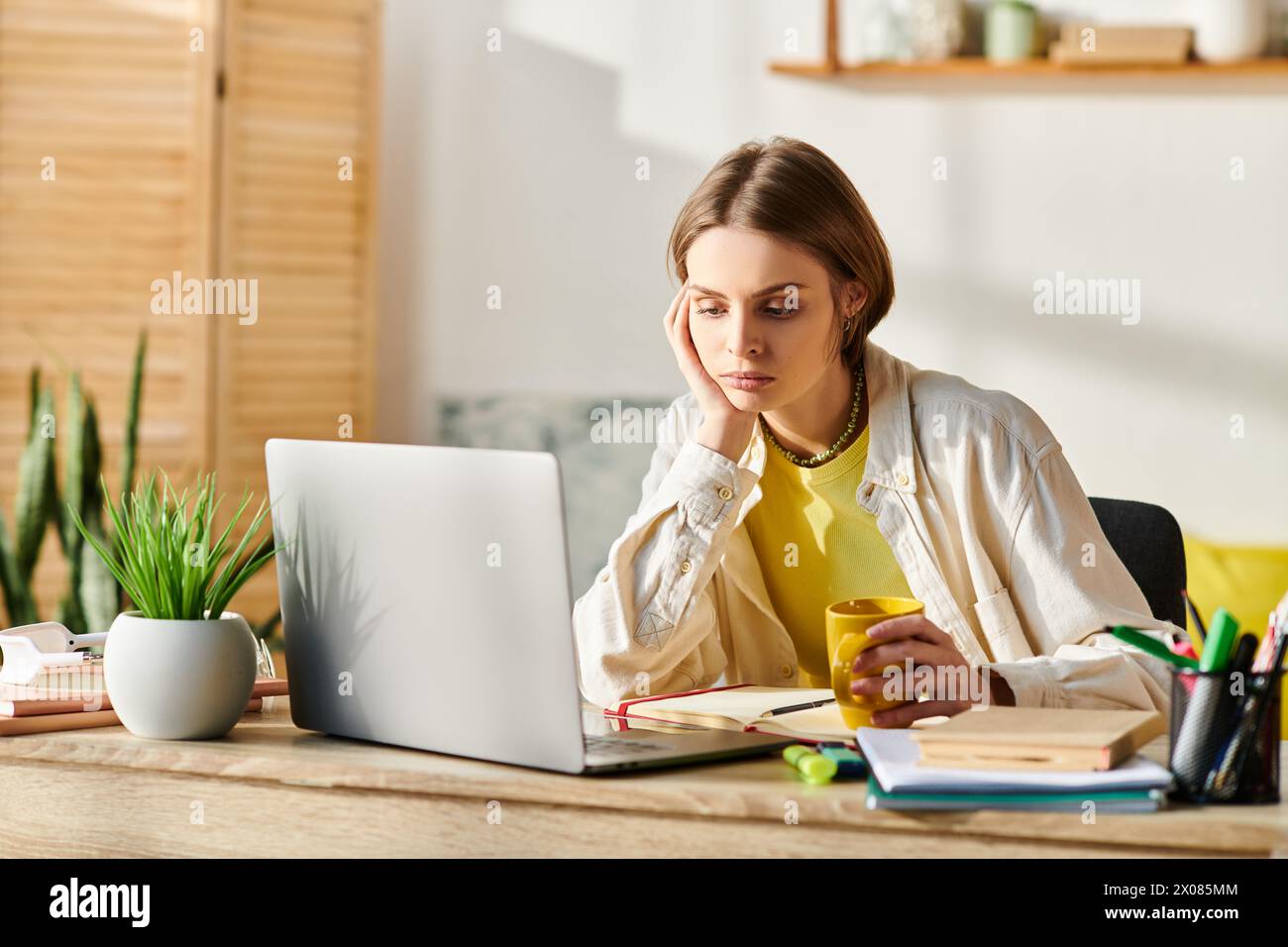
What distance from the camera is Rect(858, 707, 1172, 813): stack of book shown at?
98 centimetres

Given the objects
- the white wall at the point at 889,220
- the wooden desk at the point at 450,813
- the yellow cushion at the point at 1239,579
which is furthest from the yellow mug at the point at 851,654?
the white wall at the point at 889,220

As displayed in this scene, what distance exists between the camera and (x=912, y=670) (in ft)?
4.02

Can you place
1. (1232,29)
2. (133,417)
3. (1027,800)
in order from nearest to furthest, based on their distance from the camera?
(1027,800) → (133,417) → (1232,29)

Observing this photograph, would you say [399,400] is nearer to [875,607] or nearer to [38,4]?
[38,4]

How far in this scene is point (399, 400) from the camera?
11.7 ft

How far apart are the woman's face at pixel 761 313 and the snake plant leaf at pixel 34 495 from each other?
1.76 m

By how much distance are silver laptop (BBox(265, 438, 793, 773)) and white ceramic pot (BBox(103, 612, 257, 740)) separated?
60 millimetres

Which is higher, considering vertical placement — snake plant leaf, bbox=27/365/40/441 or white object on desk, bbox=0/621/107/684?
snake plant leaf, bbox=27/365/40/441

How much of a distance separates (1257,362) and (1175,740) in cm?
236

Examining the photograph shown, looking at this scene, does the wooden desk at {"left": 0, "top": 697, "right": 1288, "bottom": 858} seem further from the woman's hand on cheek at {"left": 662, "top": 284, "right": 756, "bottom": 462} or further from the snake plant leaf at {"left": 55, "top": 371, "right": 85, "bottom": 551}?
the snake plant leaf at {"left": 55, "top": 371, "right": 85, "bottom": 551}

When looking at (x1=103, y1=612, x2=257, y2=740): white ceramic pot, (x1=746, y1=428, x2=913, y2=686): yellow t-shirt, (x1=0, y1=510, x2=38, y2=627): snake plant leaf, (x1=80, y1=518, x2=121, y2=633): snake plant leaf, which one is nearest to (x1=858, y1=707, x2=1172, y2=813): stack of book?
(x1=103, y1=612, x2=257, y2=740): white ceramic pot

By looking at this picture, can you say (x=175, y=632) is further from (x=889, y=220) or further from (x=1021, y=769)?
(x=889, y=220)

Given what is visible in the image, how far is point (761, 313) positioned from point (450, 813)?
0.72 metres

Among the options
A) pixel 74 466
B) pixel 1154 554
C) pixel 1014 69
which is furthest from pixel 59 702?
pixel 1014 69
